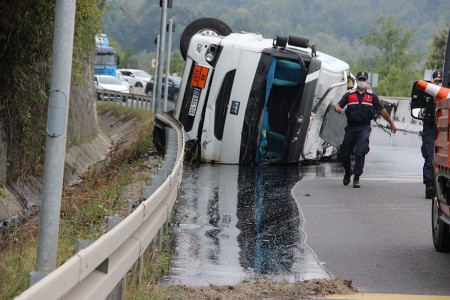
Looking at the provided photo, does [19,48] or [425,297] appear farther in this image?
[19,48]

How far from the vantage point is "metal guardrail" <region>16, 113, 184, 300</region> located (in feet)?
13.7

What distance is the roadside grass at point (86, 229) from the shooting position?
23.4 feet

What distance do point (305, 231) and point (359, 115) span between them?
17.8 ft

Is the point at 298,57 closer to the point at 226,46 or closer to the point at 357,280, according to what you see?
the point at 226,46

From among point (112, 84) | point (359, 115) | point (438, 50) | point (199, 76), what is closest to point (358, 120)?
point (359, 115)

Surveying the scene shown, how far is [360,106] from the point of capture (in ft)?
54.9

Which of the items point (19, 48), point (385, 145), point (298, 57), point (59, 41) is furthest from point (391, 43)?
point (59, 41)

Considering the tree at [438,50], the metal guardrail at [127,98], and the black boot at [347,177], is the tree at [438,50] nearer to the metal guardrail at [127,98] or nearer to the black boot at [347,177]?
the metal guardrail at [127,98]

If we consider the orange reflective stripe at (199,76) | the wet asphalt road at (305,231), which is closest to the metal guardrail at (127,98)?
the orange reflective stripe at (199,76)

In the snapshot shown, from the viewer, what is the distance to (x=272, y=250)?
10.2 meters

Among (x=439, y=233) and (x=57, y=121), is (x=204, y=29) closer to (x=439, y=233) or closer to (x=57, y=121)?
(x=439, y=233)

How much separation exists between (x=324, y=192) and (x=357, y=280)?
7.48 meters

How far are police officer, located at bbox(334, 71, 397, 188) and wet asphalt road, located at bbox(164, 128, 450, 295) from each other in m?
0.46

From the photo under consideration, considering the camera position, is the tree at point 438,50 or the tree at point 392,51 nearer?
the tree at point 438,50
